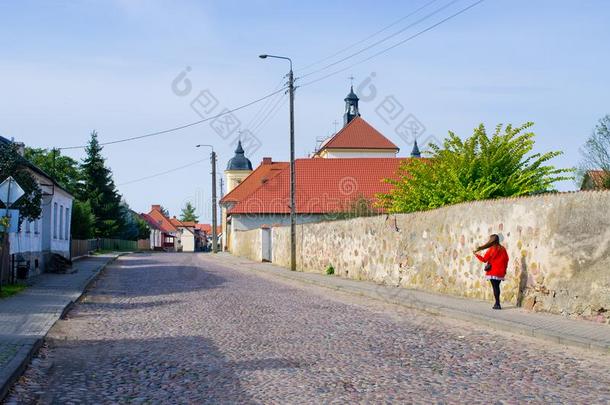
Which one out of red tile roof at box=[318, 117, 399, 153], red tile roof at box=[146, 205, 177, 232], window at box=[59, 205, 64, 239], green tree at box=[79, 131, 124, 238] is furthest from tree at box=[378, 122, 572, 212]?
red tile roof at box=[146, 205, 177, 232]

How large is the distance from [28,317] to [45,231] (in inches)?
710

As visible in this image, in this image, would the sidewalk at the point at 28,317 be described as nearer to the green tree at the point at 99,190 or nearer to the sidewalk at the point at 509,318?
the sidewalk at the point at 509,318

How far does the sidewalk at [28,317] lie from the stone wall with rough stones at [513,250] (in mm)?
8864

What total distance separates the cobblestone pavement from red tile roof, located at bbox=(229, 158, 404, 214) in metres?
40.2

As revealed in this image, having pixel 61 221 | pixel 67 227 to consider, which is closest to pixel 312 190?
pixel 67 227

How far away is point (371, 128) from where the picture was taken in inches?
3211

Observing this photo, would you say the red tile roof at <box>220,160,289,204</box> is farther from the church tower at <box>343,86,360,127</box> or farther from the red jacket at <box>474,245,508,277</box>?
the red jacket at <box>474,245,508,277</box>

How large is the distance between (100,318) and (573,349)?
840 centimetres

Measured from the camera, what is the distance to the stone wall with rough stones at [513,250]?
476 inches

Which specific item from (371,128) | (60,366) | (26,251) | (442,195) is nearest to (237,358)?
(60,366)

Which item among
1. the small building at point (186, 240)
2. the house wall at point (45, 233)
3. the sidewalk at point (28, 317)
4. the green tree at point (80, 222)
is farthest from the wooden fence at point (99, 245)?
the small building at point (186, 240)

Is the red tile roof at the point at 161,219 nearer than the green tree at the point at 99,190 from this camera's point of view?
No

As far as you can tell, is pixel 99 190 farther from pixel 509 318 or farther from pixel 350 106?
pixel 509 318

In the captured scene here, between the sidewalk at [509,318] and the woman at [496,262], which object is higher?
the woman at [496,262]
